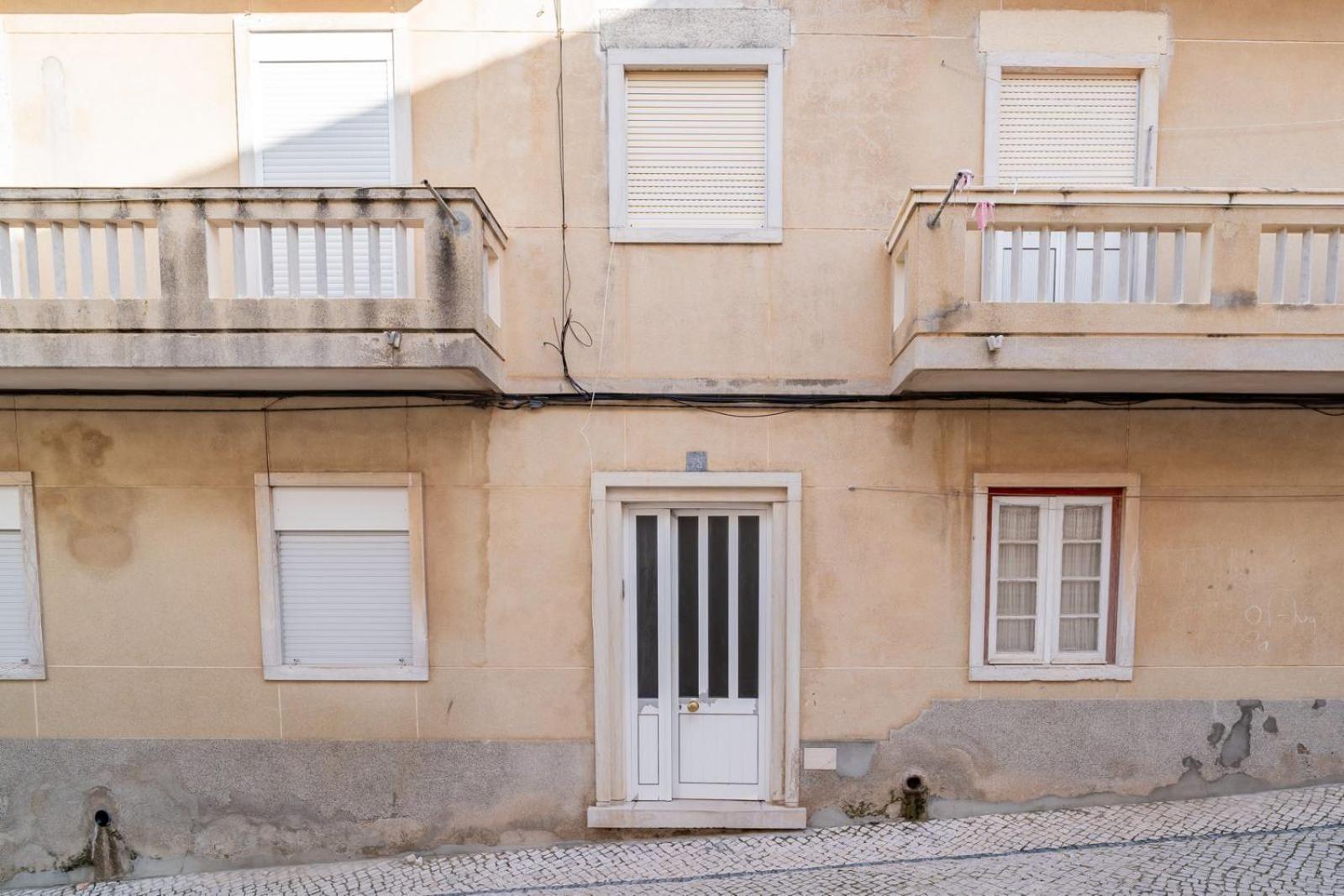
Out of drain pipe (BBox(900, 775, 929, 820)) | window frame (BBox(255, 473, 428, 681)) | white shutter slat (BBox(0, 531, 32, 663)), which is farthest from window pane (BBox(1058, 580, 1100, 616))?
white shutter slat (BBox(0, 531, 32, 663))

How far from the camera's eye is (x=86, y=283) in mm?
4191

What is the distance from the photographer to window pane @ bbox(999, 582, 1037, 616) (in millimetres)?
5078

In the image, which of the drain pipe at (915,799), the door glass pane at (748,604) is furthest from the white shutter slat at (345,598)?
the drain pipe at (915,799)

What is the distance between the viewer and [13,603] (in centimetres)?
498

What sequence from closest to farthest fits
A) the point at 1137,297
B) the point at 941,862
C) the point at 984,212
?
the point at 984,212 → the point at 1137,297 → the point at 941,862

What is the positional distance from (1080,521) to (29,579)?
26.6 feet

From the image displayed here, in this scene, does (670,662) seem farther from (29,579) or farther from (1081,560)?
(29,579)

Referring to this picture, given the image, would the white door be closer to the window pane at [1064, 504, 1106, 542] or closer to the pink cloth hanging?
the window pane at [1064, 504, 1106, 542]

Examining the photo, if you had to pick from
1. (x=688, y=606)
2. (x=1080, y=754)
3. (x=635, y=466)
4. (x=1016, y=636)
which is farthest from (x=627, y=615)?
(x=1080, y=754)

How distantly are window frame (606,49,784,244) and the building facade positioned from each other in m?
0.03

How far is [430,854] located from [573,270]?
4.67 metres

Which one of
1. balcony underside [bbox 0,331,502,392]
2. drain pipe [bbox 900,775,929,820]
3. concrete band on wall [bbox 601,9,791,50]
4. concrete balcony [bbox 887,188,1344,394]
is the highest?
concrete band on wall [bbox 601,9,791,50]

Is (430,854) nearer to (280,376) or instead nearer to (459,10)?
(280,376)

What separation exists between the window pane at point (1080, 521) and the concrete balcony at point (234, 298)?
457 centimetres
